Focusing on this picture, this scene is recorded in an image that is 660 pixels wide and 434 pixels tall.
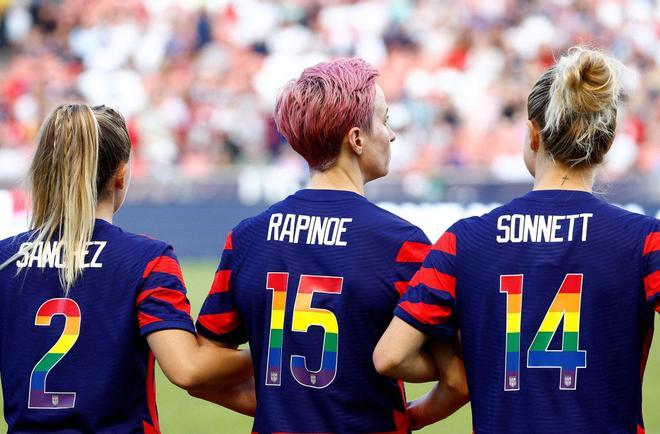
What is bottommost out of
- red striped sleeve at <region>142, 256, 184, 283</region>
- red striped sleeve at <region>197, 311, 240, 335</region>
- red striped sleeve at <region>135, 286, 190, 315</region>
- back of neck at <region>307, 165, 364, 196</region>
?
red striped sleeve at <region>197, 311, 240, 335</region>

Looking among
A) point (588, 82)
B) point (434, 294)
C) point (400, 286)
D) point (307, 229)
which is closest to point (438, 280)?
point (434, 294)

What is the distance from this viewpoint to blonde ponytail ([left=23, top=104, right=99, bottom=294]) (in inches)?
121

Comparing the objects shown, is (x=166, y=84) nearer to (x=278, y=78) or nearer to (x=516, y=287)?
(x=278, y=78)

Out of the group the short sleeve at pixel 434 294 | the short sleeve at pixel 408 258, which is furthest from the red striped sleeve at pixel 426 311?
the short sleeve at pixel 408 258

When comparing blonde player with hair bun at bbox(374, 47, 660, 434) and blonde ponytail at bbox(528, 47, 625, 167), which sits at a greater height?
blonde ponytail at bbox(528, 47, 625, 167)

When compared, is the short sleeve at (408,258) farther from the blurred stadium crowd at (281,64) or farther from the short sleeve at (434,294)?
the blurred stadium crowd at (281,64)

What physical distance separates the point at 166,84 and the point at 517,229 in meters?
14.6

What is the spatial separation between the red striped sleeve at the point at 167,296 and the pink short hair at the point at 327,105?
0.53m

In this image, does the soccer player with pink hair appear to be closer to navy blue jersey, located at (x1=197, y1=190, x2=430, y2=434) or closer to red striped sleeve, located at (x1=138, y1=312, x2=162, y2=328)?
navy blue jersey, located at (x1=197, y1=190, x2=430, y2=434)

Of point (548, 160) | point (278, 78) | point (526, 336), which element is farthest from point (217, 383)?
point (278, 78)

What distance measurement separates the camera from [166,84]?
1697 centimetres

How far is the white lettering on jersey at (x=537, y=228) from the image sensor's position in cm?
281

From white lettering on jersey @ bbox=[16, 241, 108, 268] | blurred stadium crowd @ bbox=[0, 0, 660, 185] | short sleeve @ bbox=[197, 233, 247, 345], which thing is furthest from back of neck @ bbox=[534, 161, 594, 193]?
blurred stadium crowd @ bbox=[0, 0, 660, 185]

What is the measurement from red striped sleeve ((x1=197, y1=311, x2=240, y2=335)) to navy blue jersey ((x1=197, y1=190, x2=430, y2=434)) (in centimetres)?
9
